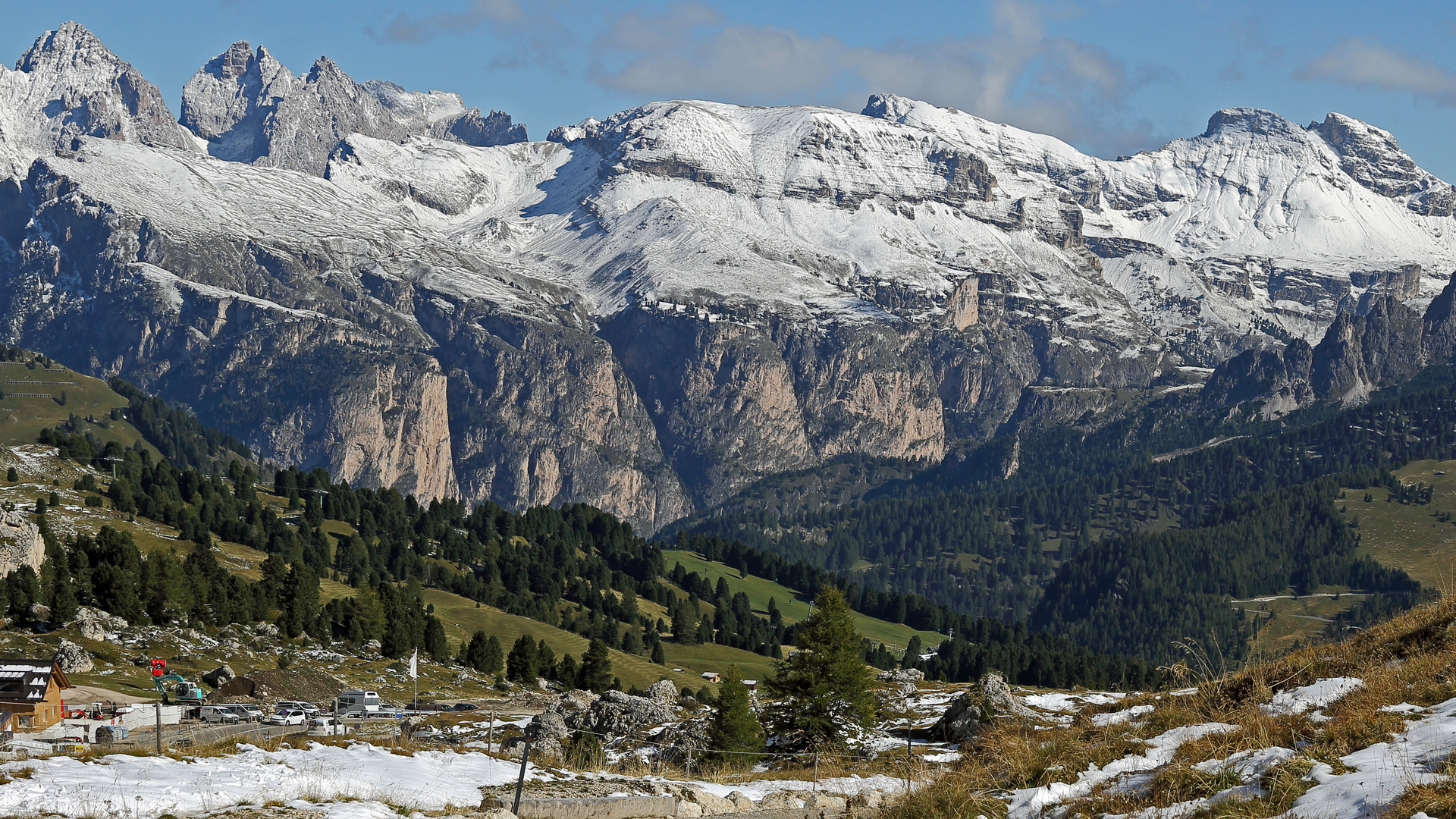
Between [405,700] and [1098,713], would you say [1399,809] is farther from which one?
[405,700]

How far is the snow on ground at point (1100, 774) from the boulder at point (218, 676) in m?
102

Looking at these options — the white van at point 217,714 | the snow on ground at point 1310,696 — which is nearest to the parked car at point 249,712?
the white van at point 217,714

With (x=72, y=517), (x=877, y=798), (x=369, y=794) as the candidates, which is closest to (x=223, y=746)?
(x=369, y=794)

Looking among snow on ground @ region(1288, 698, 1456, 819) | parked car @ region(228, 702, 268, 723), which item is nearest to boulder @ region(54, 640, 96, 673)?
parked car @ region(228, 702, 268, 723)

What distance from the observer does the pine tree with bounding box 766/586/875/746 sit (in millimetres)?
63719

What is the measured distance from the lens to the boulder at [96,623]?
12131cm

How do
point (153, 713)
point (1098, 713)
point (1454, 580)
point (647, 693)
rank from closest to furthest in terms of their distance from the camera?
point (1454, 580)
point (1098, 713)
point (153, 713)
point (647, 693)

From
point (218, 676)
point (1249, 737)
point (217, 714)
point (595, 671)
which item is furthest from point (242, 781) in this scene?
point (595, 671)

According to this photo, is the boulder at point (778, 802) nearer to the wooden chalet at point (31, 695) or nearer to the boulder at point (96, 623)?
the wooden chalet at point (31, 695)

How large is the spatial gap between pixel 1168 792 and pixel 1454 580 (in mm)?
9569

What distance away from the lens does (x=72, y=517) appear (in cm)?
18312

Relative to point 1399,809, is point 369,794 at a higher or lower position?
lower

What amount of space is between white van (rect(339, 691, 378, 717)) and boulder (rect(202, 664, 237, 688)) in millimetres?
12783

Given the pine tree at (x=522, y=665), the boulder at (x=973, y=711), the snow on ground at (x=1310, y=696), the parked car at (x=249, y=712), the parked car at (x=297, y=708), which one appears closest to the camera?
the snow on ground at (x=1310, y=696)
